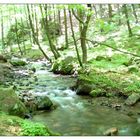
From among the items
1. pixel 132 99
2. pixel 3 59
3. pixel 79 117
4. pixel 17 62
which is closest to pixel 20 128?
pixel 79 117

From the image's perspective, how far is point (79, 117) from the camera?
579cm

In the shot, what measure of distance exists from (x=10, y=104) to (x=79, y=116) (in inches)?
46.0

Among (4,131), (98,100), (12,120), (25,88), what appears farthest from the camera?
(25,88)

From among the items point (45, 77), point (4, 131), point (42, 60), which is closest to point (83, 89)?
point (45, 77)

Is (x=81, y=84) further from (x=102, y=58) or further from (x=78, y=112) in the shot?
(x=102, y=58)

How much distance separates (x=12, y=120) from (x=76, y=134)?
97 cm

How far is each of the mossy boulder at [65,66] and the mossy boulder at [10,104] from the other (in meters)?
3.67

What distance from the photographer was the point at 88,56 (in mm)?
9422

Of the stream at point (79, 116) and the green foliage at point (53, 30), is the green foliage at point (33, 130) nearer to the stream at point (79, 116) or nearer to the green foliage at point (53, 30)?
the stream at point (79, 116)

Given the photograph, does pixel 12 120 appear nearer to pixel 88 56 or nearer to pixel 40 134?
pixel 40 134

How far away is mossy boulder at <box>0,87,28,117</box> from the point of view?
559cm

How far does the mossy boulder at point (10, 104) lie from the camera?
18.4 ft

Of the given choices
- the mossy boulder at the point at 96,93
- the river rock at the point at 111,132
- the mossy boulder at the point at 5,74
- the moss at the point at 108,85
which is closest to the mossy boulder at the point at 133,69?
the moss at the point at 108,85

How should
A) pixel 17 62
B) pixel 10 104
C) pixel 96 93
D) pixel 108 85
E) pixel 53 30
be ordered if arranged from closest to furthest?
pixel 10 104 < pixel 96 93 < pixel 108 85 < pixel 17 62 < pixel 53 30
